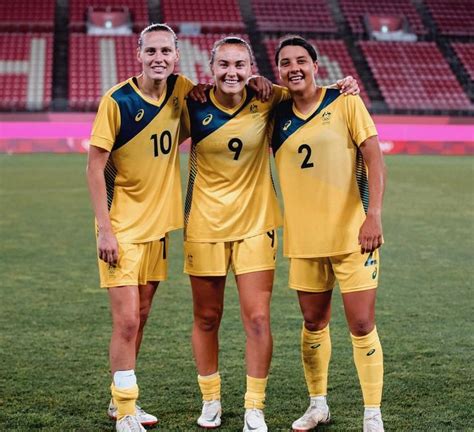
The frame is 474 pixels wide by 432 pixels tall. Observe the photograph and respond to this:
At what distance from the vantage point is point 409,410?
13.6ft

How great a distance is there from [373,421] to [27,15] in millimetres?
28063

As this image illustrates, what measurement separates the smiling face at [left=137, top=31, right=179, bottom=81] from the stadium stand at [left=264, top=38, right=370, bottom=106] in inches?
905

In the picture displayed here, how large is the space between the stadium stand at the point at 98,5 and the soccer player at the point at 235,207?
25.9m

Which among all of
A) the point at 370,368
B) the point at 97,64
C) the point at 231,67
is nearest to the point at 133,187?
the point at 231,67

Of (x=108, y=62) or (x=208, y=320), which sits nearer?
(x=208, y=320)

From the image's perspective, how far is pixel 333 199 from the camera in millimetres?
3801

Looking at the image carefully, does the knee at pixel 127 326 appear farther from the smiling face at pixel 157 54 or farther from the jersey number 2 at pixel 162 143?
the smiling face at pixel 157 54

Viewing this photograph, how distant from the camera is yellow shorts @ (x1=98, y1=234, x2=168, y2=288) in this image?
12.6 feet

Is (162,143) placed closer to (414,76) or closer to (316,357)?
(316,357)

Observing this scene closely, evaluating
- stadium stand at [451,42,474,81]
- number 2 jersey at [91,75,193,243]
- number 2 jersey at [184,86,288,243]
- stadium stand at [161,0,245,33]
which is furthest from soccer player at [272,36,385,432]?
stadium stand at [161,0,245,33]

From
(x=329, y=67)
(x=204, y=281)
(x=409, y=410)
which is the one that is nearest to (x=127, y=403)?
(x=204, y=281)

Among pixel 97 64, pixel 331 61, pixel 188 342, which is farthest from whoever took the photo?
pixel 331 61

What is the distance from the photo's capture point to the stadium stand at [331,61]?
89.7 feet

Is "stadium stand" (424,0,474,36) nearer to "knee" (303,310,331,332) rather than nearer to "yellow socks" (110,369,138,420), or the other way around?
"knee" (303,310,331,332)
